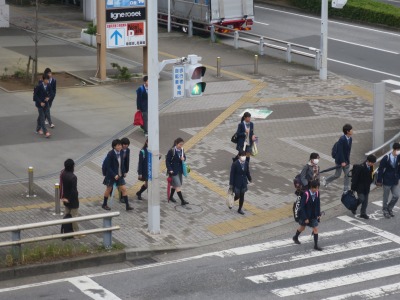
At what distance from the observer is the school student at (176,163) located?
64.7 feet

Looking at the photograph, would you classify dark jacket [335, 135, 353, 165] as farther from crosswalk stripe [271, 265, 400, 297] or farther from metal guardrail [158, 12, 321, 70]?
metal guardrail [158, 12, 321, 70]

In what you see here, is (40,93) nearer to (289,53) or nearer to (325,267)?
(325,267)

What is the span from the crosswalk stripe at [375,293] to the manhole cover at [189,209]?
5086mm

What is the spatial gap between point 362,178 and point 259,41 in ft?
63.6

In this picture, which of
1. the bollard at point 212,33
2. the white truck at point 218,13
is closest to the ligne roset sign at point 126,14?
the bollard at point 212,33

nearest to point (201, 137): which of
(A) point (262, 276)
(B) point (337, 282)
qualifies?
(A) point (262, 276)

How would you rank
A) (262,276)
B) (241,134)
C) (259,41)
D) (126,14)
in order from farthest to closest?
(259,41) → (126,14) → (241,134) → (262,276)

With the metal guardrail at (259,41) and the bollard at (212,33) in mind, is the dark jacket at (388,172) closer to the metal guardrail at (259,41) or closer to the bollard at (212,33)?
the metal guardrail at (259,41)

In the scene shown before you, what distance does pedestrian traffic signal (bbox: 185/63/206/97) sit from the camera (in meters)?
17.7

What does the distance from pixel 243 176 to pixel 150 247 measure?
2.97 metres

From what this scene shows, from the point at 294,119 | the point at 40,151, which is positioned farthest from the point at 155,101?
the point at 294,119

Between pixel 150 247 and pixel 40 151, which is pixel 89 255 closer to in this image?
pixel 150 247

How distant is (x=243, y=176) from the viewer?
63.8ft

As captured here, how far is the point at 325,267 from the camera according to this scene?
1675cm
